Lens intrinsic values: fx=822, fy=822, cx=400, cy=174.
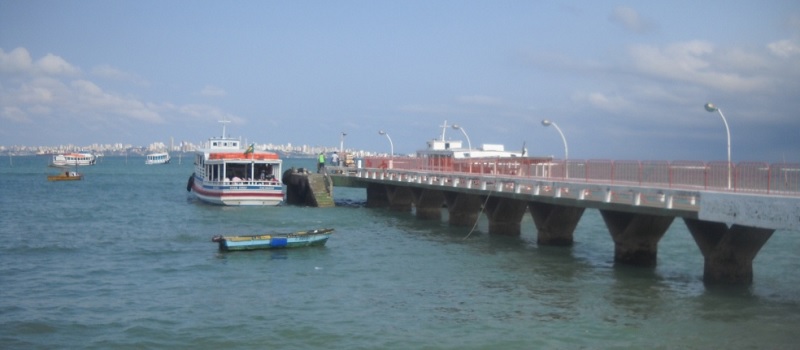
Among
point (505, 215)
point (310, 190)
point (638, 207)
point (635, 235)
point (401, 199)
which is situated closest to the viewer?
point (638, 207)

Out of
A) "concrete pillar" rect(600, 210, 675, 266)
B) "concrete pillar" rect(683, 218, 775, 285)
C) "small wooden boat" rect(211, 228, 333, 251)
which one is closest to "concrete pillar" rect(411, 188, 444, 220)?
"small wooden boat" rect(211, 228, 333, 251)

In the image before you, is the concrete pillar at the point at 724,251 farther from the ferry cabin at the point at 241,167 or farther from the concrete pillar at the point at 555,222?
the ferry cabin at the point at 241,167

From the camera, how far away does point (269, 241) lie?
3016 cm

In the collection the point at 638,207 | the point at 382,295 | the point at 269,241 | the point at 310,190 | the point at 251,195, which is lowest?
the point at 382,295

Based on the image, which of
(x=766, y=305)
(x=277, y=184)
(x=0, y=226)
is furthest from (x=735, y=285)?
(x=0, y=226)

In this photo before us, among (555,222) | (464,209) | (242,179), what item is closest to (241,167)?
(242,179)

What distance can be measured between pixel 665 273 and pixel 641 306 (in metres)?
5.33

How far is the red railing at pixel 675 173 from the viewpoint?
19.8 meters

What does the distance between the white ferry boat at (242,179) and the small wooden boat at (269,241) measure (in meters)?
18.5

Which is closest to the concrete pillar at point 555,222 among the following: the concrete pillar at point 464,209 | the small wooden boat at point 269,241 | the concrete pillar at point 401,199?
the concrete pillar at point 464,209

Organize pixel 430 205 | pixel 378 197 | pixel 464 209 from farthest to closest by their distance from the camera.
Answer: pixel 378 197
pixel 430 205
pixel 464 209

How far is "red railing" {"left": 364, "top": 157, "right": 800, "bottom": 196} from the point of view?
1981 cm

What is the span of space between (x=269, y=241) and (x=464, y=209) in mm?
13158

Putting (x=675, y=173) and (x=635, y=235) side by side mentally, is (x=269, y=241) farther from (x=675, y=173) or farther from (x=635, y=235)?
(x=675, y=173)
